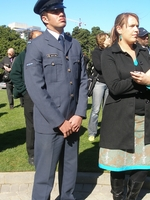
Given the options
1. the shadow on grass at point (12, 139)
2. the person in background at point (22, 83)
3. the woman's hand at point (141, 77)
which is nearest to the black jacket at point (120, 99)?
the woman's hand at point (141, 77)

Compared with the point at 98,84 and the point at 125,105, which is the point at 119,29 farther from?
the point at 98,84

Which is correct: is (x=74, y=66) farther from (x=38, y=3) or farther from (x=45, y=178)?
(x=45, y=178)

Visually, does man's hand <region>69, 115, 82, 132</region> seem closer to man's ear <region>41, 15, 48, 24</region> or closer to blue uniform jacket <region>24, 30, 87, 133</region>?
blue uniform jacket <region>24, 30, 87, 133</region>

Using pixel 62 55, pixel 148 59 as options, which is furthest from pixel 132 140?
pixel 62 55

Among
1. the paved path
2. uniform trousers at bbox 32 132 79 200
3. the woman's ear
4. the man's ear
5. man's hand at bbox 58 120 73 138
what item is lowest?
the paved path

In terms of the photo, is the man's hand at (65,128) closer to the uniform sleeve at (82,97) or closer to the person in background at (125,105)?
the uniform sleeve at (82,97)

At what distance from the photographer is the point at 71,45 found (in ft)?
9.91

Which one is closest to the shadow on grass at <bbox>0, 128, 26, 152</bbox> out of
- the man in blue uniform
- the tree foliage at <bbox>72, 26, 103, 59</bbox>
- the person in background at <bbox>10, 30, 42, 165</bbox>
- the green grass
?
the green grass

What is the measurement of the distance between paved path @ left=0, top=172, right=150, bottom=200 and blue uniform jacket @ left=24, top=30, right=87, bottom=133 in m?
1.25

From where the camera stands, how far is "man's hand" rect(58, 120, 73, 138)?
2822 mm

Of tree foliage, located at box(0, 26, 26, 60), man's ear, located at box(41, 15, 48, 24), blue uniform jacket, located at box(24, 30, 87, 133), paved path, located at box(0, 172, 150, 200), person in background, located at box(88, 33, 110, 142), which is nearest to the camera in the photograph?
blue uniform jacket, located at box(24, 30, 87, 133)

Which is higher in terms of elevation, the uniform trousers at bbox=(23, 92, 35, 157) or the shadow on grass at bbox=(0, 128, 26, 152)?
the uniform trousers at bbox=(23, 92, 35, 157)

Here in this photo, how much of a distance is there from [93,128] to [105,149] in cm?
268

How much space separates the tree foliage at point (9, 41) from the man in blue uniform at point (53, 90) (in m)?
31.1
